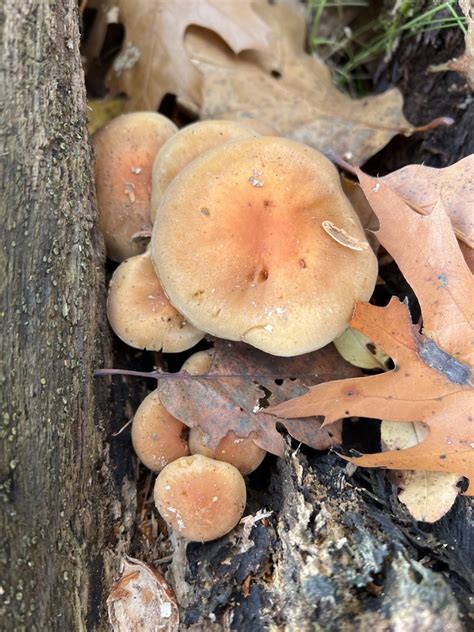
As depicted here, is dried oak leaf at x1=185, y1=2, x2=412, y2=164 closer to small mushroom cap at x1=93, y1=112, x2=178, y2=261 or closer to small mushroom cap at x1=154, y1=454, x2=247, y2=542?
small mushroom cap at x1=93, y1=112, x2=178, y2=261

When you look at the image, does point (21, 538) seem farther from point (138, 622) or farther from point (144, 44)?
point (144, 44)

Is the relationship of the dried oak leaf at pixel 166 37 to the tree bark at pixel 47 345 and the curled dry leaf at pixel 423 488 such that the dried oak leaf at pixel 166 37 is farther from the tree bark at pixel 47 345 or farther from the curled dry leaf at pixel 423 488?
the curled dry leaf at pixel 423 488

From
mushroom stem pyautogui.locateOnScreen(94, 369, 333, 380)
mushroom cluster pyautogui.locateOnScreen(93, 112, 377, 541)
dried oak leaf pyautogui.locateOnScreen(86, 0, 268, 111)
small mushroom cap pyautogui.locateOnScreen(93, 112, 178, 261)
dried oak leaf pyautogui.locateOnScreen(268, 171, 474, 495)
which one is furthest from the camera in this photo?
dried oak leaf pyautogui.locateOnScreen(86, 0, 268, 111)

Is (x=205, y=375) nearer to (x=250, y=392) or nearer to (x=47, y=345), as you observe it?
(x=250, y=392)

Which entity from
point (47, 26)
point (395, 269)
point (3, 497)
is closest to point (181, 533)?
point (3, 497)

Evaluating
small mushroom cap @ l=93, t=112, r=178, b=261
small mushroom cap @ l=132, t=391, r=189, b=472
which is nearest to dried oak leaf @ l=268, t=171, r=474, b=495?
small mushroom cap @ l=132, t=391, r=189, b=472

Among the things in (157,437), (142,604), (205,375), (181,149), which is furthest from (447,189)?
(142,604)
